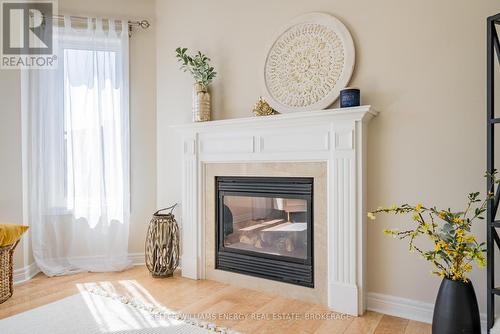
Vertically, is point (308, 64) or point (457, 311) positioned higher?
point (308, 64)

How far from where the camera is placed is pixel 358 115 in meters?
2.39

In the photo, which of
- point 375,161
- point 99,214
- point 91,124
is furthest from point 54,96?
point 375,161

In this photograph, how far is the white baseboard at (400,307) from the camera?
2.36 metres

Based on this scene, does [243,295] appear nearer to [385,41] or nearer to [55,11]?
[385,41]

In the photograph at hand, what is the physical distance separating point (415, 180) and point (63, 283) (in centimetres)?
306

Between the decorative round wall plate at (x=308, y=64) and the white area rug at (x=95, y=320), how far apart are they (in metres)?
1.80

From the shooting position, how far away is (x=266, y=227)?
9.87ft

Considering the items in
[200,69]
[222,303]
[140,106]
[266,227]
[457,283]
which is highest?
[200,69]

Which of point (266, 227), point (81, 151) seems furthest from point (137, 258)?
point (266, 227)

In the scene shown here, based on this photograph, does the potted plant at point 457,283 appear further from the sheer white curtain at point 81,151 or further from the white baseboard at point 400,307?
the sheer white curtain at point 81,151

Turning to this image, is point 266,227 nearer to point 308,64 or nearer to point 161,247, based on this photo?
point 161,247

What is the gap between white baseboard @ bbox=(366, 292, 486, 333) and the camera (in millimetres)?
2363

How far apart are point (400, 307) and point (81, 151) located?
10.4ft

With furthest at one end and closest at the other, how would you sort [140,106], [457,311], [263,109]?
1. [140,106]
2. [263,109]
3. [457,311]
